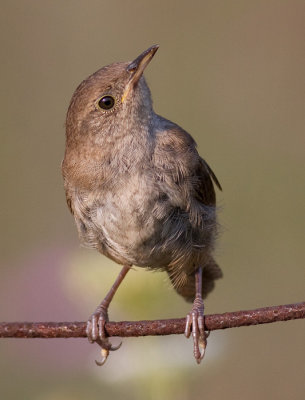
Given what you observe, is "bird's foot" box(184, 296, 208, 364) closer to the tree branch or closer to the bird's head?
the bird's head

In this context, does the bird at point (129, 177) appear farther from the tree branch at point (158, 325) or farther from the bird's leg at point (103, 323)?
the tree branch at point (158, 325)

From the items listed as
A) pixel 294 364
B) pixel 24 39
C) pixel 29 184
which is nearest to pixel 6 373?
pixel 294 364

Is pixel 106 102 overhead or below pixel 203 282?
overhead

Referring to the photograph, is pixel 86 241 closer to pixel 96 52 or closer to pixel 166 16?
pixel 96 52

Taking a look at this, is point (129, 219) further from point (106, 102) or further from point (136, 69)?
point (136, 69)

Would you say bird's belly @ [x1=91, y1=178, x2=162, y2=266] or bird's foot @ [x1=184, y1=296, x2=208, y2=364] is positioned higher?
bird's belly @ [x1=91, y1=178, x2=162, y2=266]

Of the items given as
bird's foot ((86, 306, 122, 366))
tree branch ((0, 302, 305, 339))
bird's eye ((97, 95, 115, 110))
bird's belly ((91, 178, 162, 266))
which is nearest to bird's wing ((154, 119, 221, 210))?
bird's belly ((91, 178, 162, 266))

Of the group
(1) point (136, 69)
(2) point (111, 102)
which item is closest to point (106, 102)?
(2) point (111, 102)

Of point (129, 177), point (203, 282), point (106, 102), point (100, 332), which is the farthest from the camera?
point (203, 282)
